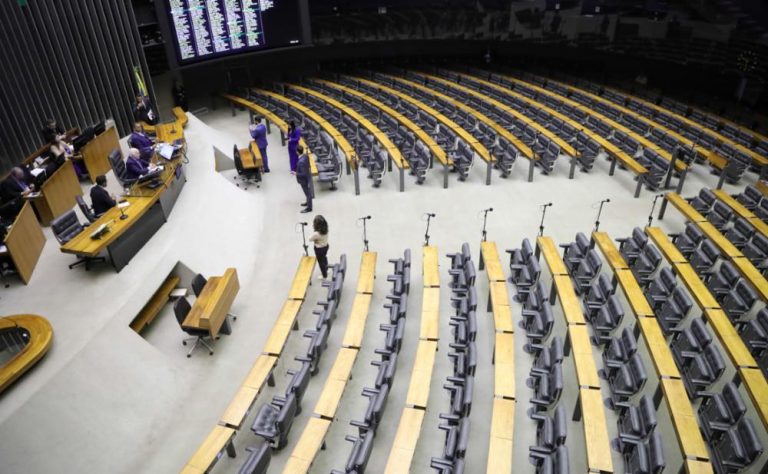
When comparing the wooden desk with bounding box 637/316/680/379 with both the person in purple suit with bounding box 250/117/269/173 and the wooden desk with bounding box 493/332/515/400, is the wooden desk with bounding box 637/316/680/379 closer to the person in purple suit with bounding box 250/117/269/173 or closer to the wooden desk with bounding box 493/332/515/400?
the wooden desk with bounding box 493/332/515/400

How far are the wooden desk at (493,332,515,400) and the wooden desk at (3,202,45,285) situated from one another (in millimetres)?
6593

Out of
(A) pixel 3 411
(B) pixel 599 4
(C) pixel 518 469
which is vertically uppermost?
(B) pixel 599 4

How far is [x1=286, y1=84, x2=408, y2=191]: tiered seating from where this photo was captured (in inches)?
477

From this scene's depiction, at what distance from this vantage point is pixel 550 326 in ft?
23.0

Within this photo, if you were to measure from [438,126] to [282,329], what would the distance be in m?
9.45

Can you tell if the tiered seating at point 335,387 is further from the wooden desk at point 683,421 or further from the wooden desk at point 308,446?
the wooden desk at point 683,421

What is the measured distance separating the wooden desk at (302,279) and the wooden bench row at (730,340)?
586cm

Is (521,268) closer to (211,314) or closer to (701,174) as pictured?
(211,314)

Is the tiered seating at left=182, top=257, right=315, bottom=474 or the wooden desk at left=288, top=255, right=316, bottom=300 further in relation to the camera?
the wooden desk at left=288, top=255, right=316, bottom=300

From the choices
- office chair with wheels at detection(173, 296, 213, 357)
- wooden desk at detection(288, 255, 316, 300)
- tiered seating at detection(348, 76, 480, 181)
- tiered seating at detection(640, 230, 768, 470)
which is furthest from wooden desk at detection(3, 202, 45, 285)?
tiered seating at detection(640, 230, 768, 470)

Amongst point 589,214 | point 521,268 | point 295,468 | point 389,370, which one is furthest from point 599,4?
point 295,468

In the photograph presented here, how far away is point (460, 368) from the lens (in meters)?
6.36

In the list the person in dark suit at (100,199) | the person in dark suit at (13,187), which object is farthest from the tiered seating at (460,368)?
the person in dark suit at (13,187)

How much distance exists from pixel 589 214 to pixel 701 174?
3.87 metres
